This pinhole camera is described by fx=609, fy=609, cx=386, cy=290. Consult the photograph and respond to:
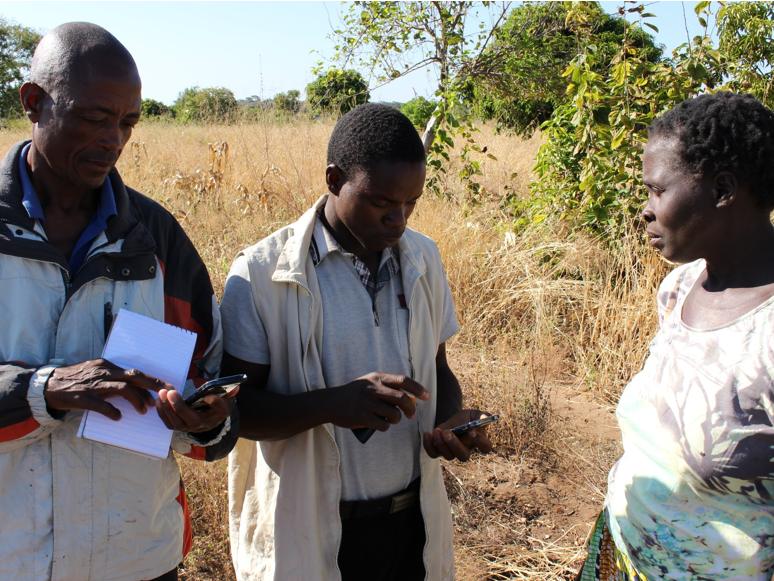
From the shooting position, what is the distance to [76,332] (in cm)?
144

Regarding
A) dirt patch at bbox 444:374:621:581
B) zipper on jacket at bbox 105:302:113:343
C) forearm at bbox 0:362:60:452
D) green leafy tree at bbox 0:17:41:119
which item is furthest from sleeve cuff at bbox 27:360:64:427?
green leafy tree at bbox 0:17:41:119

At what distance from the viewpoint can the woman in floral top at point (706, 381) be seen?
55.2 inches

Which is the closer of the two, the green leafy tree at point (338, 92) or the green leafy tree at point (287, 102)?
the green leafy tree at point (338, 92)

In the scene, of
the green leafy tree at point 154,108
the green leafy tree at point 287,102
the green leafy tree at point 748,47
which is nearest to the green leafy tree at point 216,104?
the green leafy tree at point 287,102

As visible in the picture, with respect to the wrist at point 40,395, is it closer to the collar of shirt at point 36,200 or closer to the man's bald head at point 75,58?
the collar of shirt at point 36,200

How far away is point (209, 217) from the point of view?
20.9ft

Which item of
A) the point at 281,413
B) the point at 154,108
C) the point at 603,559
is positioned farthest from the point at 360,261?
the point at 154,108

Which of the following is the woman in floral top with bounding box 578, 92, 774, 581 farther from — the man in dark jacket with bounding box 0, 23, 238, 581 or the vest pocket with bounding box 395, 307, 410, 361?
the man in dark jacket with bounding box 0, 23, 238, 581

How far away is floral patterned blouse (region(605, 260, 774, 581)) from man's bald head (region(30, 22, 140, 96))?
5.14ft

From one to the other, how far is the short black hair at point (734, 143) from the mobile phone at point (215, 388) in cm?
128

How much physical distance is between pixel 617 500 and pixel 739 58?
4366 millimetres

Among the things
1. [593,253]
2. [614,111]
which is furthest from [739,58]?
[593,253]

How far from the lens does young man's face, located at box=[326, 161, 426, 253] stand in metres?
1.73

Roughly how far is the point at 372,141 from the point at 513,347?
3.16 m
